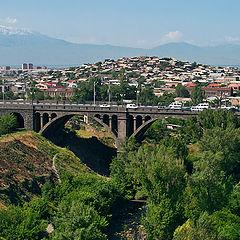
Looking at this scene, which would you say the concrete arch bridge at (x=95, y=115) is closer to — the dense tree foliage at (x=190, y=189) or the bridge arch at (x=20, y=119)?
→ the bridge arch at (x=20, y=119)

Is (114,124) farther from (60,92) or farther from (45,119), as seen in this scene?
(60,92)

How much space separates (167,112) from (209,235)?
34773 millimetres

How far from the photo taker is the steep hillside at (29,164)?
5929cm

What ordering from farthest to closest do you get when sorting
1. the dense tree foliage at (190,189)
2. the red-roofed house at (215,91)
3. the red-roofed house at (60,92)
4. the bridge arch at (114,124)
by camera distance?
the red-roofed house at (60,92) < the red-roofed house at (215,91) < the bridge arch at (114,124) < the dense tree foliage at (190,189)

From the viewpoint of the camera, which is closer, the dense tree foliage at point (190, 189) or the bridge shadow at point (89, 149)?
the dense tree foliage at point (190, 189)

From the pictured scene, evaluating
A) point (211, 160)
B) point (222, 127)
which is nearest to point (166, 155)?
point (211, 160)

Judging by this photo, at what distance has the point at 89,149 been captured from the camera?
88.1m

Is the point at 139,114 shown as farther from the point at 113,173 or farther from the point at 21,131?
the point at 21,131

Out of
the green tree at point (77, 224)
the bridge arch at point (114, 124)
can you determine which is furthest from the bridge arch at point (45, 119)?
the green tree at point (77, 224)

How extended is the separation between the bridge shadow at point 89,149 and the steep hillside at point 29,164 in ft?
16.7

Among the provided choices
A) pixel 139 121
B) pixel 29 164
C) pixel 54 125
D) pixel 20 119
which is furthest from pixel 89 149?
pixel 29 164

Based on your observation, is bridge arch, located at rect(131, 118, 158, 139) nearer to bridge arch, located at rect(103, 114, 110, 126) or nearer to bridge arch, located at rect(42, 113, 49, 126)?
bridge arch, located at rect(103, 114, 110, 126)

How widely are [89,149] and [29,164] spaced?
75.4 ft

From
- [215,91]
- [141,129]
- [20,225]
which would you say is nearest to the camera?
[20,225]
